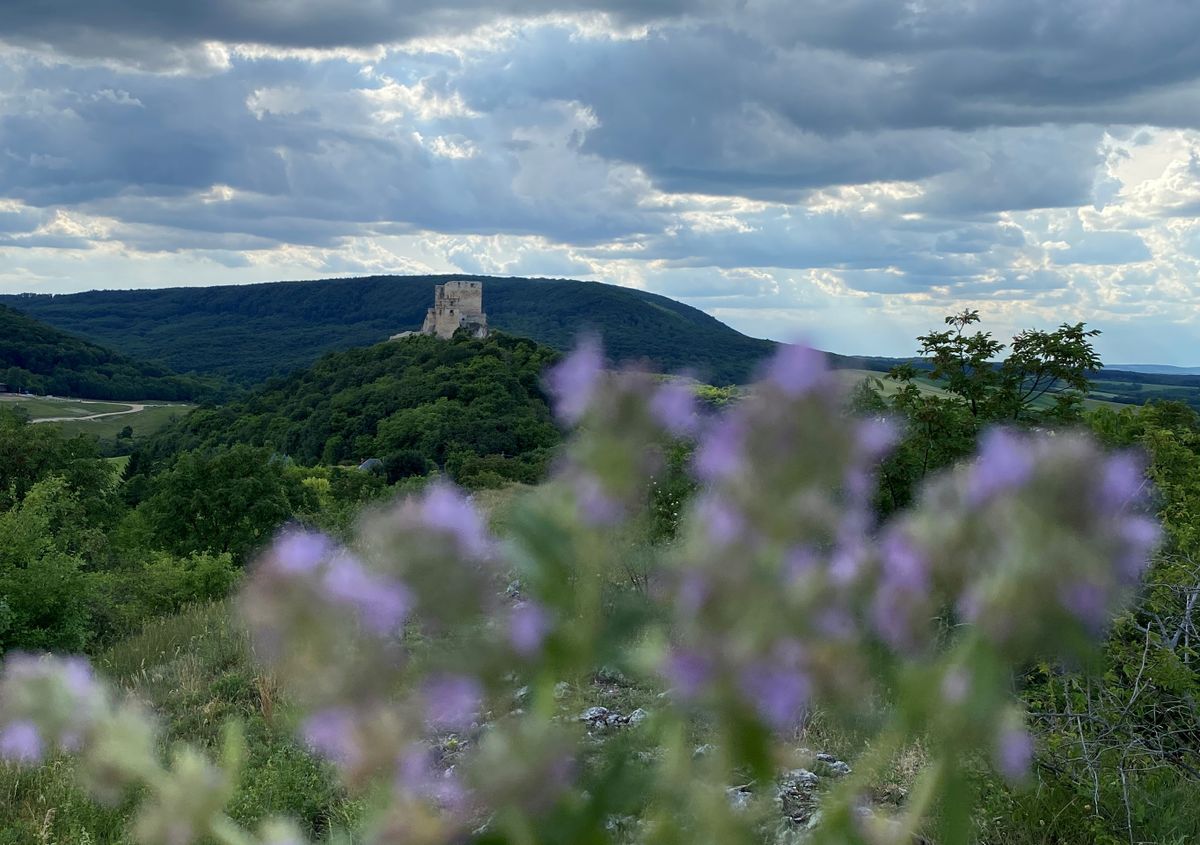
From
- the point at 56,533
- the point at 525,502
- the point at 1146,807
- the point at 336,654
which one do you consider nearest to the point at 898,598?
the point at 525,502

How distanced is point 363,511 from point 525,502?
5.7 inches

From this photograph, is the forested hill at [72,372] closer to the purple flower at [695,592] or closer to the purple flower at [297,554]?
the purple flower at [297,554]

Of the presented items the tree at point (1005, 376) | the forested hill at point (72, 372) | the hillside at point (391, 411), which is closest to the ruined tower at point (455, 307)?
the hillside at point (391, 411)

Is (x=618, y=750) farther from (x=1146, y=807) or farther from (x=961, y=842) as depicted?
(x=1146, y=807)

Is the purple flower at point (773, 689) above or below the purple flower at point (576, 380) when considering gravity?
below

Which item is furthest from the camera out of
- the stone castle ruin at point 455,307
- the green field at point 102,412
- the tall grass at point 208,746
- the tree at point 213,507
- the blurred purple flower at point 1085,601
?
the green field at point 102,412

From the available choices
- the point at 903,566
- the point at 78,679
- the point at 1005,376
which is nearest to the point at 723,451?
the point at 903,566

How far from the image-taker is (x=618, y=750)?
0.57 meters

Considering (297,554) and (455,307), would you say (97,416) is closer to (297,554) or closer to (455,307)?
(455,307)

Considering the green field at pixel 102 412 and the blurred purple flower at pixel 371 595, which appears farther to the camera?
the green field at pixel 102 412

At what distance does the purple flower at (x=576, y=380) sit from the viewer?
0.60m

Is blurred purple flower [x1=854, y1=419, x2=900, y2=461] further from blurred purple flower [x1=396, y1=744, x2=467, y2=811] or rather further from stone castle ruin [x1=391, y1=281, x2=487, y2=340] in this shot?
stone castle ruin [x1=391, y1=281, x2=487, y2=340]

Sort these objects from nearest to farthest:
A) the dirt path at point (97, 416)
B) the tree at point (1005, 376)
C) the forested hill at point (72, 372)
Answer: the tree at point (1005, 376), the dirt path at point (97, 416), the forested hill at point (72, 372)

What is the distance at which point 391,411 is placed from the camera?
67.2m
